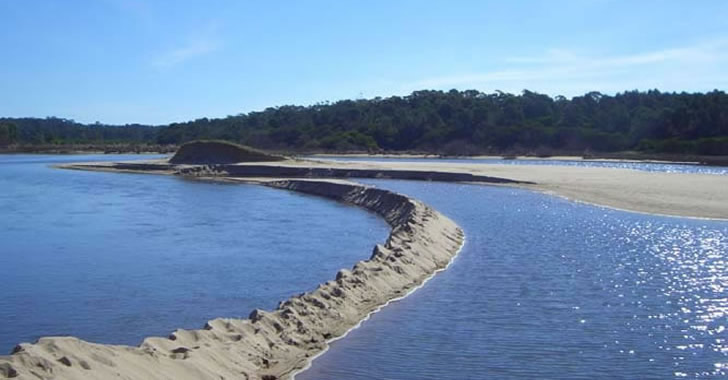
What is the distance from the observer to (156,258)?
1761 cm

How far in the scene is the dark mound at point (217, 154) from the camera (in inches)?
2451

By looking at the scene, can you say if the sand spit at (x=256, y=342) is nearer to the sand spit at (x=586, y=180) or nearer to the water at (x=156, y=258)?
the water at (x=156, y=258)

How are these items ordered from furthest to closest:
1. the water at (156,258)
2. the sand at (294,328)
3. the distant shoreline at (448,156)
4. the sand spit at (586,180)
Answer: the distant shoreline at (448,156)
the sand spit at (586,180)
the water at (156,258)
the sand at (294,328)

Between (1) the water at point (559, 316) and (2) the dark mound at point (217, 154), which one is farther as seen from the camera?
(2) the dark mound at point (217, 154)

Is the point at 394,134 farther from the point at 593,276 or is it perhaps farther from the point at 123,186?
the point at 593,276

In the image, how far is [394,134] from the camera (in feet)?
346

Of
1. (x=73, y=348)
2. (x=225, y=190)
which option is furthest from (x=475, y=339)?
→ (x=225, y=190)

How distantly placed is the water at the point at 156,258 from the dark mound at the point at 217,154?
26.3m

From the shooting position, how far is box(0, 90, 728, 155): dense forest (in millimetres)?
80938

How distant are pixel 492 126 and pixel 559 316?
86654 mm

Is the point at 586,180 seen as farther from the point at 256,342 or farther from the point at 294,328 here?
the point at 256,342

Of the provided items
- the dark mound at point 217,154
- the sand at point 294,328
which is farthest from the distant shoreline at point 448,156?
the sand at point 294,328

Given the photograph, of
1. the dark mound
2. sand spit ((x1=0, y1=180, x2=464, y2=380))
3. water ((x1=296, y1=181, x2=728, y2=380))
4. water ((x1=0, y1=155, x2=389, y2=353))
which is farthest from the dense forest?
sand spit ((x1=0, y1=180, x2=464, y2=380))

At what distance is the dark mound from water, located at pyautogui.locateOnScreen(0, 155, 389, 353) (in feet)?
86.3
